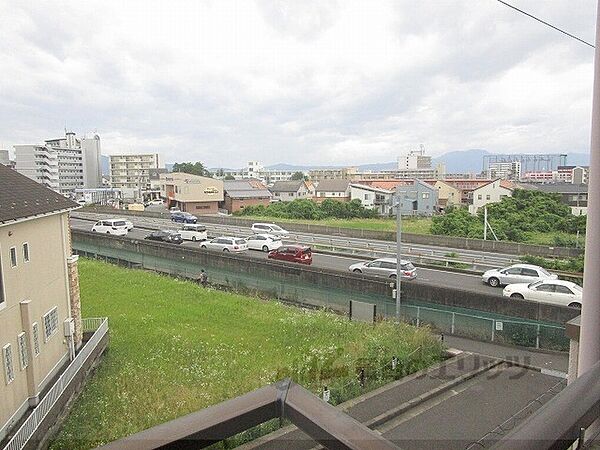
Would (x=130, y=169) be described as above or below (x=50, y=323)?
above

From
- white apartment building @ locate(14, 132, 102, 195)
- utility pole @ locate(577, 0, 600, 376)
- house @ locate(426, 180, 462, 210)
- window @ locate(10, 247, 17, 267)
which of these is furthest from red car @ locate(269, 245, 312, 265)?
white apartment building @ locate(14, 132, 102, 195)

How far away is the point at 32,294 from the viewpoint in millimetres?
6430

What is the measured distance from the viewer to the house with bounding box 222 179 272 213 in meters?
36.3

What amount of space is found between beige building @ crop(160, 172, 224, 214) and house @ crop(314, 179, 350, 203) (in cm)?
829

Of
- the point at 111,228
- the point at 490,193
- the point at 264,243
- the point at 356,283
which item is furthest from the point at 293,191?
the point at 356,283

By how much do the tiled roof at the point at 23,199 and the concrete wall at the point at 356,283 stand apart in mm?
5734

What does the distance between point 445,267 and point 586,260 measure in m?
14.0

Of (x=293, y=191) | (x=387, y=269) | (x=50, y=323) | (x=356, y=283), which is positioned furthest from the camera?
(x=293, y=191)

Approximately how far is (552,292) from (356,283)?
4.21m

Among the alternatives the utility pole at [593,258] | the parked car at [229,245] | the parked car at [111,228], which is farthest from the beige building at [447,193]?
the utility pole at [593,258]

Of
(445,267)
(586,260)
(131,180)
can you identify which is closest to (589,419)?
(586,260)

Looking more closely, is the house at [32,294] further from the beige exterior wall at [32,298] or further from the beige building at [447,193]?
the beige building at [447,193]

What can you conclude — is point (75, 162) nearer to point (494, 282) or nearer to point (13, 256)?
point (494, 282)

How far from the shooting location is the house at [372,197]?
33188mm
